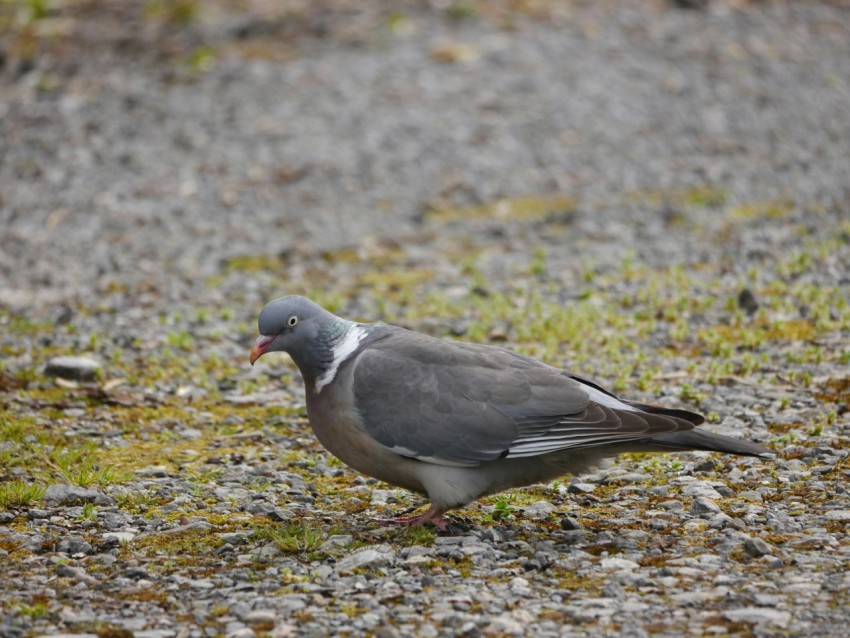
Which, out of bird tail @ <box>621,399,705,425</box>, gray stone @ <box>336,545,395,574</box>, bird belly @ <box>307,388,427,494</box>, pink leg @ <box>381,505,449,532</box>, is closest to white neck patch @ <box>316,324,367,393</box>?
bird belly @ <box>307,388,427,494</box>

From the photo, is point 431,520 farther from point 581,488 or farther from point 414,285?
point 414,285

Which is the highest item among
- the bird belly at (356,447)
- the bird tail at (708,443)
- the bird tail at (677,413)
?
the bird tail at (677,413)

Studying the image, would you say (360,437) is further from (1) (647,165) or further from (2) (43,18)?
(2) (43,18)

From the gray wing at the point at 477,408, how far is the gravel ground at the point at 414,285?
439 mm

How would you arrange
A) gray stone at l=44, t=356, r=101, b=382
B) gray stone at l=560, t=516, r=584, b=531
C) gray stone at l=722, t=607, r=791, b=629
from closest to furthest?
gray stone at l=722, t=607, r=791, b=629 < gray stone at l=560, t=516, r=584, b=531 < gray stone at l=44, t=356, r=101, b=382

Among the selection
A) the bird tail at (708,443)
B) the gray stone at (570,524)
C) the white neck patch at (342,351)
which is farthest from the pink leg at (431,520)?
the bird tail at (708,443)

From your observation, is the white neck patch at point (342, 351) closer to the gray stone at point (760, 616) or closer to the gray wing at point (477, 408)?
the gray wing at point (477, 408)

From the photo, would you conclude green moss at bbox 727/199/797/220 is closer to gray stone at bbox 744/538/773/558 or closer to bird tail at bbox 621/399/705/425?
bird tail at bbox 621/399/705/425

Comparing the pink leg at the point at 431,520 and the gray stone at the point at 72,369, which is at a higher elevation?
the pink leg at the point at 431,520

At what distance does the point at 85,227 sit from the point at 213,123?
3.10m

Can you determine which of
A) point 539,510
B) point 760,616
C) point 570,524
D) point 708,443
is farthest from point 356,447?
point 760,616

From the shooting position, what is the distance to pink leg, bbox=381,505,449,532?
5.48 meters

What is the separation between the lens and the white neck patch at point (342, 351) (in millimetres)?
5797

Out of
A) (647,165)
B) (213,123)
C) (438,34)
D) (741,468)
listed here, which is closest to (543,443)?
(741,468)
